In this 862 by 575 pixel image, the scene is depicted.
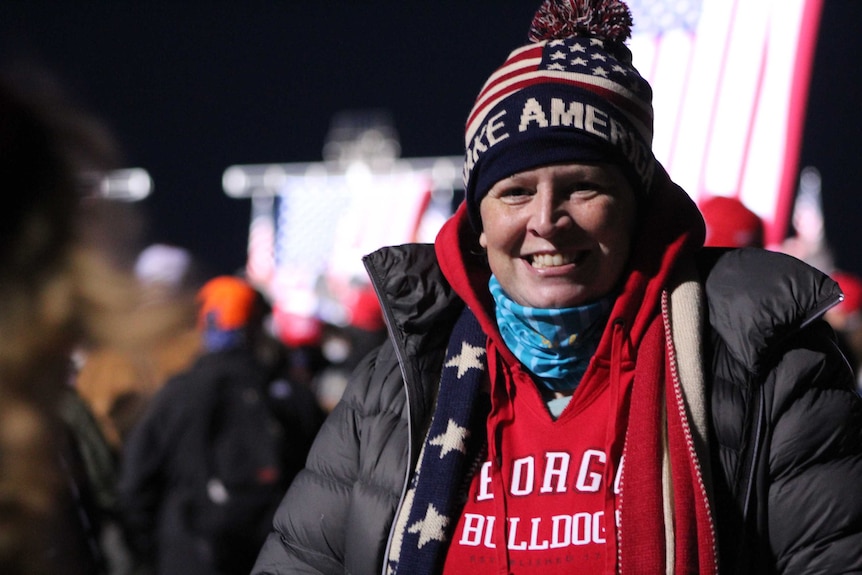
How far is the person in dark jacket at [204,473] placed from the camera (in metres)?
4.68

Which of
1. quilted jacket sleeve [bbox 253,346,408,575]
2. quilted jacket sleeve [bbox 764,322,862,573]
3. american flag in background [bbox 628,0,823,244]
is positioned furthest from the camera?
american flag in background [bbox 628,0,823,244]

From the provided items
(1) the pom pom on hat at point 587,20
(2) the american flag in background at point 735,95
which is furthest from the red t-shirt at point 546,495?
(2) the american flag in background at point 735,95

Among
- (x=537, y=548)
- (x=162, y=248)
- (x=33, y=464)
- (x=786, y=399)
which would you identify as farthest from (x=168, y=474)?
(x=33, y=464)

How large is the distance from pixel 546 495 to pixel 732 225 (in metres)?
2.00

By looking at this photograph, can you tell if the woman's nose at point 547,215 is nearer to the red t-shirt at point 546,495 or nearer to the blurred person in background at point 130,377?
the red t-shirt at point 546,495

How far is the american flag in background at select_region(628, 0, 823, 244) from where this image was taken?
4.43 m

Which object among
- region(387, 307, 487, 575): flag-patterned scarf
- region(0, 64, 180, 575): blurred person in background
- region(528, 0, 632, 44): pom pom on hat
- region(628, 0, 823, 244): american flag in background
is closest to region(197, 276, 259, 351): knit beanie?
region(628, 0, 823, 244): american flag in background

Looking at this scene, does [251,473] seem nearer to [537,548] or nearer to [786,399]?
[537,548]

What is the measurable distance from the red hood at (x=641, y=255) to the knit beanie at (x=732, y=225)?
4.98ft

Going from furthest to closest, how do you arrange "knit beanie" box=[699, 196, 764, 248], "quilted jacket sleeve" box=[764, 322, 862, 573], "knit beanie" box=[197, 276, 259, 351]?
"knit beanie" box=[197, 276, 259, 351], "knit beanie" box=[699, 196, 764, 248], "quilted jacket sleeve" box=[764, 322, 862, 573]

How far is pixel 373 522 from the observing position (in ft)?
6.80

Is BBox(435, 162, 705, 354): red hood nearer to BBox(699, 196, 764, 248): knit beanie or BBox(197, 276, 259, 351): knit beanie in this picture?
BBox(699, 196, 764, 248): knit beanie

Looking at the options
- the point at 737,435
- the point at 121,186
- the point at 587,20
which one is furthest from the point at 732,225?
the point at 121,186

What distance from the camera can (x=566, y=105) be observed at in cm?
211
